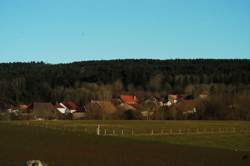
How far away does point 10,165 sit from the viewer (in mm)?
20547

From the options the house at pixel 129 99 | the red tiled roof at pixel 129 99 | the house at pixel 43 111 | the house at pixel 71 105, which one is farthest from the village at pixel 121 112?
the house at pixel 129 99

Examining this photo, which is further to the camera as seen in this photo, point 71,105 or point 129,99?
point 129,99

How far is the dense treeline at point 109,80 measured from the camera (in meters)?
160

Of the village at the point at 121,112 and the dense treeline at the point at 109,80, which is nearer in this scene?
the village at the point at 121,112

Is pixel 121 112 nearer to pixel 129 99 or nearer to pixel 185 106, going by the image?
pixel 185 106

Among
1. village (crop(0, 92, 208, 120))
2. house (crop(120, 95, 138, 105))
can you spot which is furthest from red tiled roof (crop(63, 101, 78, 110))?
village (crop(0, 92, 208, 120))

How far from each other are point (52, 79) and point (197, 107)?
66.8 metres

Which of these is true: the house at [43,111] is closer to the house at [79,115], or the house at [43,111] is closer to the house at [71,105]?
the house at [79,115]

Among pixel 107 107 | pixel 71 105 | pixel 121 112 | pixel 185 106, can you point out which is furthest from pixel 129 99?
pixel 185 106

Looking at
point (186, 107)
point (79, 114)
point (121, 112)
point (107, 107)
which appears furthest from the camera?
point (79, 114)

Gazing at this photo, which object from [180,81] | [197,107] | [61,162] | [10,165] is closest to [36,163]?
[10,165]

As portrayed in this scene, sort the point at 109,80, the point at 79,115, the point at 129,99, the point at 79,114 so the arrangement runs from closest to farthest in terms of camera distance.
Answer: the point at 79,115
the point at 79,114
the point at 129,99
the point at 109,80

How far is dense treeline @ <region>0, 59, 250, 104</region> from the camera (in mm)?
160125

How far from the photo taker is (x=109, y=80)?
186750 millimetres
